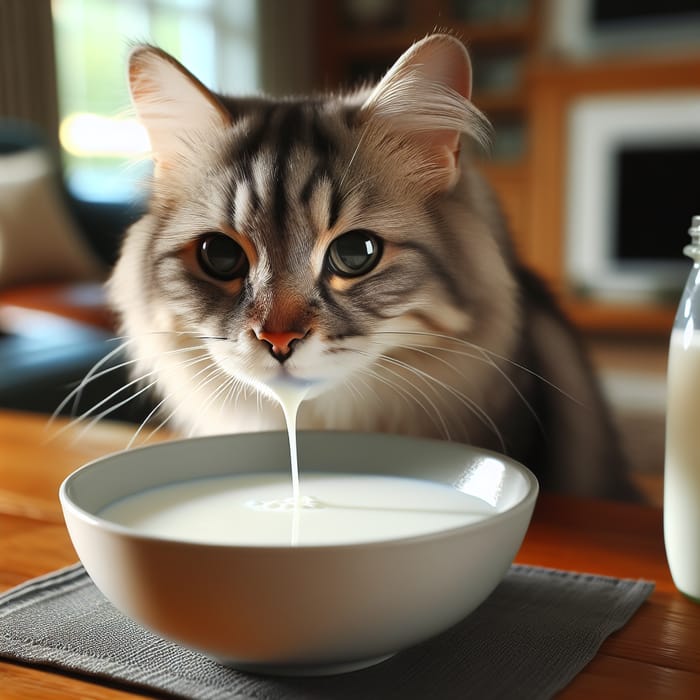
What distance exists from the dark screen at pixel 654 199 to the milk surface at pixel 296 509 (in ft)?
16.9

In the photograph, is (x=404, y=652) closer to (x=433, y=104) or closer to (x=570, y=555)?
(x=570, y=555)

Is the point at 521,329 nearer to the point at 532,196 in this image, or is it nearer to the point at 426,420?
the point at 426,420

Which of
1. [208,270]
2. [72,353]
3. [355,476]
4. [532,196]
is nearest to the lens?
[355,476]

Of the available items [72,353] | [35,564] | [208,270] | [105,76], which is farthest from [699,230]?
[105,76]

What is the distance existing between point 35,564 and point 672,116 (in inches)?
211

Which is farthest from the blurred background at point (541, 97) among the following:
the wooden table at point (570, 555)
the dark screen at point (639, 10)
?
the wooden table at point (570, 555)

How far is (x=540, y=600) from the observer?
73cm

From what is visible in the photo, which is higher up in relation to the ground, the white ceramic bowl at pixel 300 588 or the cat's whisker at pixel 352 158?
the cat's whisker at pixel 352 158

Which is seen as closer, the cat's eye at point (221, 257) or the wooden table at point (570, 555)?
the wooden table at point (570, 555)

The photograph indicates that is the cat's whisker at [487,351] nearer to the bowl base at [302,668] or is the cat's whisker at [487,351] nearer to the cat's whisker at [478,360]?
the cat's whisker at [478,360]

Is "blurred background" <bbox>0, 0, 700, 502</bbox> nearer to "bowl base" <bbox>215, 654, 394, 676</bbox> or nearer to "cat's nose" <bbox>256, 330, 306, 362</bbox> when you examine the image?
"cat's nose" <bbox>256, 330, 306, 362</bbox>

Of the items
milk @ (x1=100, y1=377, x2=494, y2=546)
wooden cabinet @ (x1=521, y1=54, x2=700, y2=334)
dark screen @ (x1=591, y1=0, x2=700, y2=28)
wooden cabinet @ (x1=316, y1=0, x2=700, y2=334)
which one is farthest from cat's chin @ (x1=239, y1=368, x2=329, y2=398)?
dark screen @ (x1=591, y1=0, x2=700, y2=28)

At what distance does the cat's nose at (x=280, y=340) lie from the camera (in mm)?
781

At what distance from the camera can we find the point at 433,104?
895 millimetres
